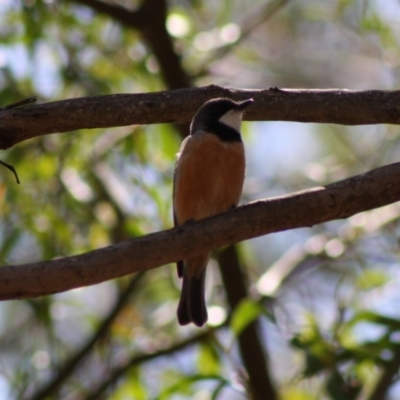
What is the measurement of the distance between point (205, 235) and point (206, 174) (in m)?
1.88

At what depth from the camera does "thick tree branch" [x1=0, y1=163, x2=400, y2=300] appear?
3068 millimetres

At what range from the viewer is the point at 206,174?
5.17 m

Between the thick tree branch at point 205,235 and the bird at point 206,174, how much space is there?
1.68 meters

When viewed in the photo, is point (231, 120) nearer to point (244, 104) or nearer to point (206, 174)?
point (206, 174)

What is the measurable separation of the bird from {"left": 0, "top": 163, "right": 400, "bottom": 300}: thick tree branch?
5.50ft

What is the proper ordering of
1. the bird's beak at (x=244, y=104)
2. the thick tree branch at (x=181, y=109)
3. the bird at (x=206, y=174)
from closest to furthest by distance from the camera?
the thick tree branch at (x=181, y=109), the bird's beak at (x=244, y=104), the bird at (x=206, y=174)

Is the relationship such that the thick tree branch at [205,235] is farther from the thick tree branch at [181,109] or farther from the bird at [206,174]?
the bird at [206,174]

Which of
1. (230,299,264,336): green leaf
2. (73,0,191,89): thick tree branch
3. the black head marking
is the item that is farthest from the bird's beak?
(73,0,191,89): thick tree branch

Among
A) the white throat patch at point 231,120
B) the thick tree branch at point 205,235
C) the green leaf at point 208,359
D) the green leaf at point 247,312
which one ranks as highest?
the white throat patch at point 231,120

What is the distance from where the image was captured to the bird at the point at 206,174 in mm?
5160

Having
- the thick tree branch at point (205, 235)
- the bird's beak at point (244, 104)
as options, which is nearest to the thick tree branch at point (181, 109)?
the bird's beak at point (244, 104)

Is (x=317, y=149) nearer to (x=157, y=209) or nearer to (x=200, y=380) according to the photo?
(x=157, y=209)

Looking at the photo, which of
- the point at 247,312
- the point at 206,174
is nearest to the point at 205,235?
the point at 247,312

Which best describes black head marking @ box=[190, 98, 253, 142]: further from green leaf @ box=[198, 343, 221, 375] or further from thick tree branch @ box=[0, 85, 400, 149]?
green leaf @ box=[198, 343, 221, 375]
